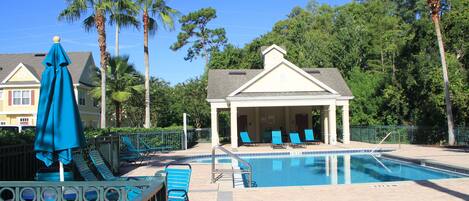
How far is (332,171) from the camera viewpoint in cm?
1711

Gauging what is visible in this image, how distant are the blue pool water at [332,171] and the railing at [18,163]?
20.9 ft

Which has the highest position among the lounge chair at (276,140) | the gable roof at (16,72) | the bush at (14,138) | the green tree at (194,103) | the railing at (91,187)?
the gable roof at (16,72)

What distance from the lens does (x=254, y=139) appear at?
1294 inches

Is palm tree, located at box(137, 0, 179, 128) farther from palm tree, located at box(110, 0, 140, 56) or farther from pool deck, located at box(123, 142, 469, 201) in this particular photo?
pool deck, located at box(123, 142, 469, 201)

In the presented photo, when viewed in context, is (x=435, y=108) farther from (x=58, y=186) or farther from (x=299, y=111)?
(x=58, y=186)

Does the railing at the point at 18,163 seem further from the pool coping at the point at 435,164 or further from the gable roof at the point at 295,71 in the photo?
the gable roof at the point at 295,71

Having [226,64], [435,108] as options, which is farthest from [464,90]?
[226,64]

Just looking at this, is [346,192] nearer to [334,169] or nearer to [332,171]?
[332,171]

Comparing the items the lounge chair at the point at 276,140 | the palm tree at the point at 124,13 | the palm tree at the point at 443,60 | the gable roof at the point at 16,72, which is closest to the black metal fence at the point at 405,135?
the palm tree at the point at 443,60

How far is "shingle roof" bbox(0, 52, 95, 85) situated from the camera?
133 feet

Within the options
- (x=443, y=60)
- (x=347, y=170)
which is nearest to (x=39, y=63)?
(x=347, y=170)

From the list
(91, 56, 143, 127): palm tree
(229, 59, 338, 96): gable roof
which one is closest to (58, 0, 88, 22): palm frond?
(91, 56, 143, 127): palm tree

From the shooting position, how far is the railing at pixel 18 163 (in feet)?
28.6

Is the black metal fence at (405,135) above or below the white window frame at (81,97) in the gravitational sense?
below
